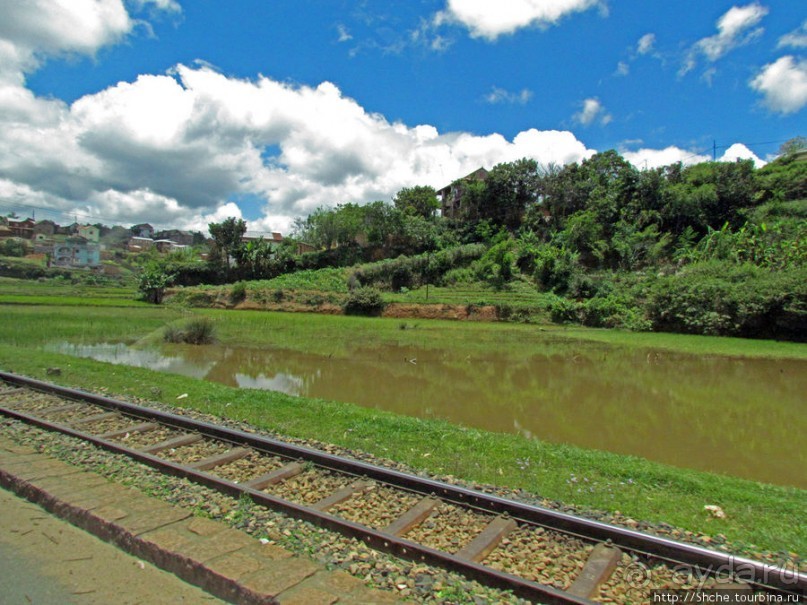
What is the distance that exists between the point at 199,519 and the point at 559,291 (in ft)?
136

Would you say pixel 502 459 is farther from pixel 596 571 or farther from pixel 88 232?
pixel 88 232

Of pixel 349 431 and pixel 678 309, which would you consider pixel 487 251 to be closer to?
pixel 678 309

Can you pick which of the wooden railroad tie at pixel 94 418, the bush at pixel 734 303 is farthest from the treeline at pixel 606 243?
the wooden railroad tie at pixel 94 418

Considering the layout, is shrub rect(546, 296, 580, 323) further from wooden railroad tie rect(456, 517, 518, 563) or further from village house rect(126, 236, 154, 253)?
village house rect(126, 236, 154, 253)

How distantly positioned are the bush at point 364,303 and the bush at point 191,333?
17.5 meters

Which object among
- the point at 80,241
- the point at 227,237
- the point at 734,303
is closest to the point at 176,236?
the point at 80,241

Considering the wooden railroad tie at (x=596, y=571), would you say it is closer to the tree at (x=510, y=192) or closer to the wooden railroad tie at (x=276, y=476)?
the wooden railroad tie at (x=276, y=476)

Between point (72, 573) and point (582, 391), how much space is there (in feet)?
41.2

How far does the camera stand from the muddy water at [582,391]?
8977mm

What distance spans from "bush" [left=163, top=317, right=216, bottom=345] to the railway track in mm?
14635

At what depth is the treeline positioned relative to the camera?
99.8 ft

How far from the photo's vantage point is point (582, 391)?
13562 millimetres

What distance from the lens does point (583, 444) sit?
8844 millimetres

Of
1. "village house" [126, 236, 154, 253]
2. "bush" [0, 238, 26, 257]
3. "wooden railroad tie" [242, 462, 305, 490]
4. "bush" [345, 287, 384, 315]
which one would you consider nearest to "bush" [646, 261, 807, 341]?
"bush" [345, 287, 384, 315]
